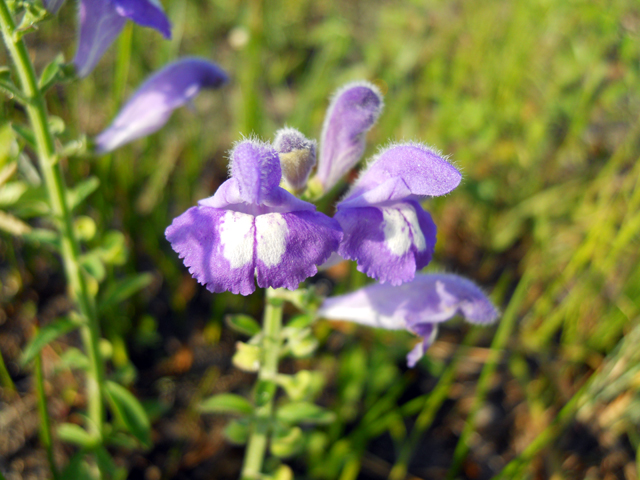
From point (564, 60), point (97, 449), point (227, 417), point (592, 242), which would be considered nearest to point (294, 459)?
point (227, 417)

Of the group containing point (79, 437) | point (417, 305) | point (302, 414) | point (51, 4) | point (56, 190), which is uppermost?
point (51, 4)

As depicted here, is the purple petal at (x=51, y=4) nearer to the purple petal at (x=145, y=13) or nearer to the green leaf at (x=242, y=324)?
the purple petal at (x=145, y=13)

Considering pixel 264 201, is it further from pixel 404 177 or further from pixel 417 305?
pixel 417 305

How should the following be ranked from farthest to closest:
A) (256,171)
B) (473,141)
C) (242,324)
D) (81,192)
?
(473,141)
(81,192)
(242,324)
(256,171)

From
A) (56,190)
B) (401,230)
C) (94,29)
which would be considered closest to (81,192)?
(56,190)

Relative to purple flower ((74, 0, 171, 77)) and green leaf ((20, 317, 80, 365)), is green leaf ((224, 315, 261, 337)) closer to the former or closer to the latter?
green leaf ((20, 317, 80, 365))

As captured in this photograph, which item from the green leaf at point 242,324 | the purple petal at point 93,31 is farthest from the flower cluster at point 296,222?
the purple petal at point 93,31
